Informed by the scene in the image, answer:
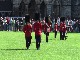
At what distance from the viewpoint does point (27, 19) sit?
88.4 ft

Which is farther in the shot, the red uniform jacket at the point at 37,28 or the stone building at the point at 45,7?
the stone building at the point at 45,7

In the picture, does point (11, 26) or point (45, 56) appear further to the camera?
point (11, 26)

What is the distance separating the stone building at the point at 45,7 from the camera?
7156 centimetres

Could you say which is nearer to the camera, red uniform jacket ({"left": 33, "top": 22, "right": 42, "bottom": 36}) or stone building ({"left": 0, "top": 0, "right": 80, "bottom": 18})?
red uniform jacket ({"left": 33, "top": 22, "right": 42, "bottom": 36})

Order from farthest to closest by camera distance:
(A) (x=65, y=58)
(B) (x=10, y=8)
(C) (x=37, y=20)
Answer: (B) (x=10, y=8) → (C) (x=37, y=20) → (A) (x=65, y=58)

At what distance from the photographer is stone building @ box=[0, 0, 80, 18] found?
2817 inches

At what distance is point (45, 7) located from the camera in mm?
72750

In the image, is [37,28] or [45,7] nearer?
[37,28]

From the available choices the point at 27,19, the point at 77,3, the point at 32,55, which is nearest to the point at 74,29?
the point at 77,3

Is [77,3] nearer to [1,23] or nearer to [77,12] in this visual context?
[77,12]

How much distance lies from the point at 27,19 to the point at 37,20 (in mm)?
689

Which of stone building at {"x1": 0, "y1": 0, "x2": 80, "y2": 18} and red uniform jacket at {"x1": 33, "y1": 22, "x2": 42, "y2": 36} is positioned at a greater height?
red uniform jacket at {"x1": 33, "y1": 22, "x2": 42, "y2": 36}

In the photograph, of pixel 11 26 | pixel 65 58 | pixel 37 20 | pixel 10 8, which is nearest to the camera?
pixel 65 58

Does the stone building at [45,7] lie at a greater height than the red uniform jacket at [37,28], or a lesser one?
lesser
